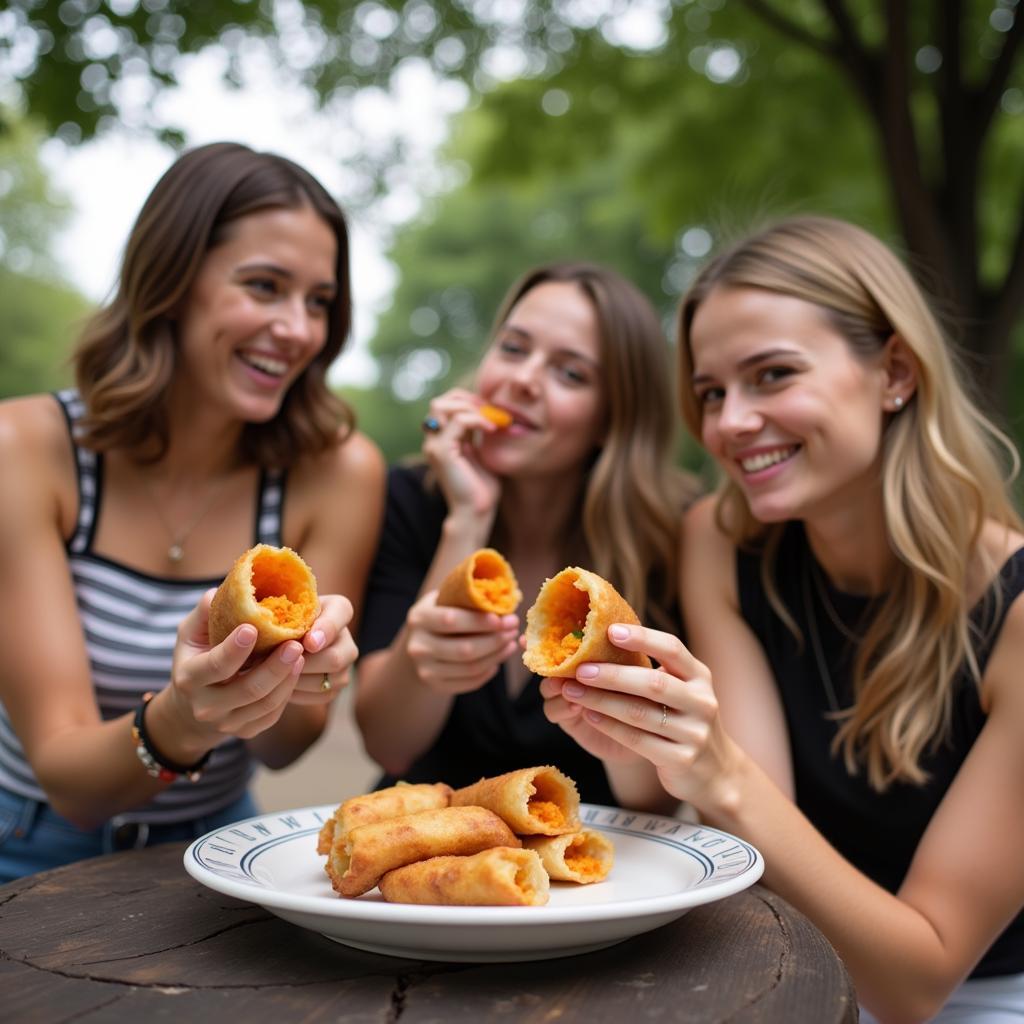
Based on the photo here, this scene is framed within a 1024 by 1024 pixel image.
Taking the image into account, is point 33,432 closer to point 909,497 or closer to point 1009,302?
point 909,497

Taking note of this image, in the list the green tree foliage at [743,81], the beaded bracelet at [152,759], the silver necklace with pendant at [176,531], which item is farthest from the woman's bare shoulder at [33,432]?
the green tree foliage at [743,81]

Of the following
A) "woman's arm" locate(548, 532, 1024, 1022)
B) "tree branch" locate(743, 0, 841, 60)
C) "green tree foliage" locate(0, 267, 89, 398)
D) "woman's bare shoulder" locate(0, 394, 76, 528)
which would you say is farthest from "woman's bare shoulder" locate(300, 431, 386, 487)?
"green tree foliage" locate(0, 267, 89, 398)

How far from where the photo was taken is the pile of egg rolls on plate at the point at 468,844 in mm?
1922

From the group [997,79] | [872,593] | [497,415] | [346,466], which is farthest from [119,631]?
[997,79]

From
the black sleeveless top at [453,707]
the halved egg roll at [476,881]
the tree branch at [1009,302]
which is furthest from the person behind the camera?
the tree branch at [1009,302]

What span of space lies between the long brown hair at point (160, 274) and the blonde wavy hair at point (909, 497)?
5.20 feet

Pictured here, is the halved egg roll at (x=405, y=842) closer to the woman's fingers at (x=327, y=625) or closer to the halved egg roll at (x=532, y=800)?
the halved egg roll at (x=532, y=800)

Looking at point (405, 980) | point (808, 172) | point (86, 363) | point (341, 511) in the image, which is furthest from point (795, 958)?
point (808, 172)

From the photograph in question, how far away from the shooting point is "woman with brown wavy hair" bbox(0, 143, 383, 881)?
3.27 metres

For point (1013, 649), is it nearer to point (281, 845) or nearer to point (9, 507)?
point (281, 845)

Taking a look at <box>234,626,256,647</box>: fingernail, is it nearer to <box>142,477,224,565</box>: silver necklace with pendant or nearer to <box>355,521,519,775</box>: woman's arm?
<box>355,521,519,775</box>: woman's arm

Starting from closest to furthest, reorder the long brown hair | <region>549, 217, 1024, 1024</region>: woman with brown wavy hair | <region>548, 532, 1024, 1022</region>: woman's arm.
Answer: <region>548, 532, 1024, 1022</region>: woman's arm < <region>549, 217, 1024, 1024</region>: woman with brown wavy hair < the long brown hair

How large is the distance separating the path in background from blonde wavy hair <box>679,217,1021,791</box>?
17.0ft

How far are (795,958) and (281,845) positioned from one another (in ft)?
3.71
